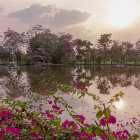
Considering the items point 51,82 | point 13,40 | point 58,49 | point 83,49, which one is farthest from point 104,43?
point 51,82

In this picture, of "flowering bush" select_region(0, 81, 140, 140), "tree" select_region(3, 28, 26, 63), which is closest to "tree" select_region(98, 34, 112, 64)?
"tree" select_region(3, 28, 26, 63)

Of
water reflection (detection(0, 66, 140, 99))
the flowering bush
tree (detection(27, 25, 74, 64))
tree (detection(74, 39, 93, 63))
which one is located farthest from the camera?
tree (detection(74, 39, 93, 63))

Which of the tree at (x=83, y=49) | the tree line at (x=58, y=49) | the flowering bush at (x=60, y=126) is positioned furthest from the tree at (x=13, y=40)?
the flowering bush at (x=60, y=126)

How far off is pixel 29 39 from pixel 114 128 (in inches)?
1708

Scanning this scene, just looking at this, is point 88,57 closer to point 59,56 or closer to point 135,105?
point 59,56

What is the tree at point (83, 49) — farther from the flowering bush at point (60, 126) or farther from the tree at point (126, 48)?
the flowering bush at point (60, 126)

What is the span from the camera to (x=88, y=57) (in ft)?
196

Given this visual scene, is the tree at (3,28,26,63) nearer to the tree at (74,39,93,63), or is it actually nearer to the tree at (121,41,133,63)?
the tree at (74,39,93,63)

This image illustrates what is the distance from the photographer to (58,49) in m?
Result: 51.5

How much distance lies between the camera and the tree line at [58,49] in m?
41.1

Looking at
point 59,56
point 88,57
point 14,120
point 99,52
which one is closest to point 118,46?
point 99,52

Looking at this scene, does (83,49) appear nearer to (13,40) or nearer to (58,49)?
(58,49)

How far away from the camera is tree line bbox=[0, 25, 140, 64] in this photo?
1619 inches

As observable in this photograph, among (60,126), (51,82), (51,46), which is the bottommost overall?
(51,82)
